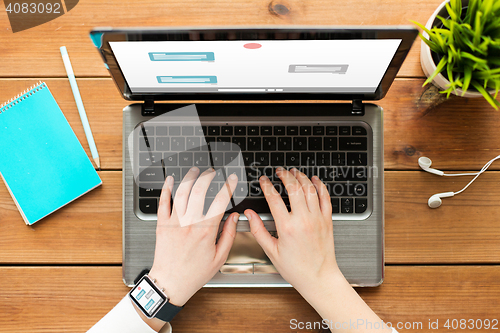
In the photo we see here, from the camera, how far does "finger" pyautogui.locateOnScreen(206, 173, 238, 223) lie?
59 centimetres

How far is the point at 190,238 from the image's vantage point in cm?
60

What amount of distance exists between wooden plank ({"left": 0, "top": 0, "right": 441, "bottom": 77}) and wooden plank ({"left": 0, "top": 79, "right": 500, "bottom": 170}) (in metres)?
0.05

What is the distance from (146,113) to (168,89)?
0.07 m

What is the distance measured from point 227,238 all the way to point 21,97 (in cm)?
53

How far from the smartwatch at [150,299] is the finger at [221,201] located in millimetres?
168

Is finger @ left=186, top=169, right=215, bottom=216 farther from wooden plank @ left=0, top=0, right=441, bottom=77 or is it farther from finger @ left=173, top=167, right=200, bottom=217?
wooden plank @ left=0, top=0, right=441, bottom=77

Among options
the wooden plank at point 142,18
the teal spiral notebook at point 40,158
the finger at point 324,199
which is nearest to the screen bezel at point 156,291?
the teal spiral notebook at point 40,158

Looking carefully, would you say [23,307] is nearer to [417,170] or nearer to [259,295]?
[259,295]

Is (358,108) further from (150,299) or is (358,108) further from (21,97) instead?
(21,97)

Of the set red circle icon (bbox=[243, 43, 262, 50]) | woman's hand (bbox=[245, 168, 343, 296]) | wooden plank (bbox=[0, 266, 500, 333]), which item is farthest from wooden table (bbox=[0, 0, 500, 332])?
red circle icon (bbox=[243, 43, 262, 50])

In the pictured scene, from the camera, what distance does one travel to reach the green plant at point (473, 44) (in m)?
0.49


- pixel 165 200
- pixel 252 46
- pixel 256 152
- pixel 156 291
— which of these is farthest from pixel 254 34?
pixel 156 291

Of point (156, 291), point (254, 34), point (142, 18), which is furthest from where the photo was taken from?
point (142, 18)

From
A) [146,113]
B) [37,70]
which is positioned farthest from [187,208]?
[37,70]
